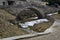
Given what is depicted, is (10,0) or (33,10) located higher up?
(33,10)

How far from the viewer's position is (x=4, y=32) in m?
15.8

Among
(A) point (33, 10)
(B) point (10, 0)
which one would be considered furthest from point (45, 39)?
(B) point (10, 0)

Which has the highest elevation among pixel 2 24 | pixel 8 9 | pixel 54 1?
pixel 2 24

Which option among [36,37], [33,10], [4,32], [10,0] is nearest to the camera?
[36,37]

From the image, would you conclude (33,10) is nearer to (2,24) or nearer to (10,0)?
(2,24)

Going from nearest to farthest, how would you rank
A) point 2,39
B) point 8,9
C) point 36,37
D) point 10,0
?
point 2,39 < point 36,37 < point 8,9 < point 10,0

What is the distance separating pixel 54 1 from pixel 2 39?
39.6m

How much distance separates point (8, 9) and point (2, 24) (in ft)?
52.0

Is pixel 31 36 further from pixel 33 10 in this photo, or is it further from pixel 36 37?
pixel 33 10

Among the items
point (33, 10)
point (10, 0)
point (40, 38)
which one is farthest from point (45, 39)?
point (10, 0)

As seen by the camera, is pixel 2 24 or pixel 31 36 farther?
pixel 2 24

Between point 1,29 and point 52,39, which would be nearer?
point 52,39

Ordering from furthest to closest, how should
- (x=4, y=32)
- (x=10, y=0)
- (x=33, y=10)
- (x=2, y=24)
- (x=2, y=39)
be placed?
(x=10, y=0) → (x=33, y=10) → (x=2, y=24) → (x=4, y=32) → (x=2, y=39)

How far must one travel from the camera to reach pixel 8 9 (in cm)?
3322
